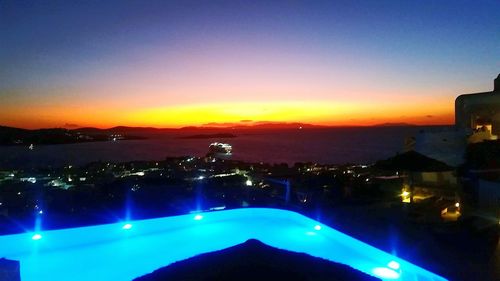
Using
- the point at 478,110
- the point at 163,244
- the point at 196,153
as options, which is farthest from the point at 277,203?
Answer: the point at 196,153

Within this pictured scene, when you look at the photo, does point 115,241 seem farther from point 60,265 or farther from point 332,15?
point 332,15

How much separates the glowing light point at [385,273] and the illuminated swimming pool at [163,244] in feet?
0.04

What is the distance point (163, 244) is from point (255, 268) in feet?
11.2

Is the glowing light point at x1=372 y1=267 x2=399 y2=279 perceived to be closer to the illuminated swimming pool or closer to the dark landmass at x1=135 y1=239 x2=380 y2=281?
the illuminated swimming pool

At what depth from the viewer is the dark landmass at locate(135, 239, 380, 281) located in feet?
16.0

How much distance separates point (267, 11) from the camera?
1118cm

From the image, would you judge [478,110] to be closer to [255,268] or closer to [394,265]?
[394,265]

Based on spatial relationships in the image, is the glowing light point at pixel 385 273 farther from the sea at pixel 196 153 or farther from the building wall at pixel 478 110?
the sea at pixel 196 153

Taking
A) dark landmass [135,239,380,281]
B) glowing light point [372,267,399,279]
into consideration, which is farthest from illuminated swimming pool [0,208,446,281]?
dark landmass [135,239,380,281]

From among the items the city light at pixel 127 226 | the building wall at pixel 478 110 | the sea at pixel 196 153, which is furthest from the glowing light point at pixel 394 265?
the sea at pixel 196 153

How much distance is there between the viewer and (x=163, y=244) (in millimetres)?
7844

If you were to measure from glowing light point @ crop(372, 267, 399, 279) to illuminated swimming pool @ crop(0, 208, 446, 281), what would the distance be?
13 millimetres

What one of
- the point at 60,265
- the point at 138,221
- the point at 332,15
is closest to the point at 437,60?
the point at 332,15

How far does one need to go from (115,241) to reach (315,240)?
13.6ft
